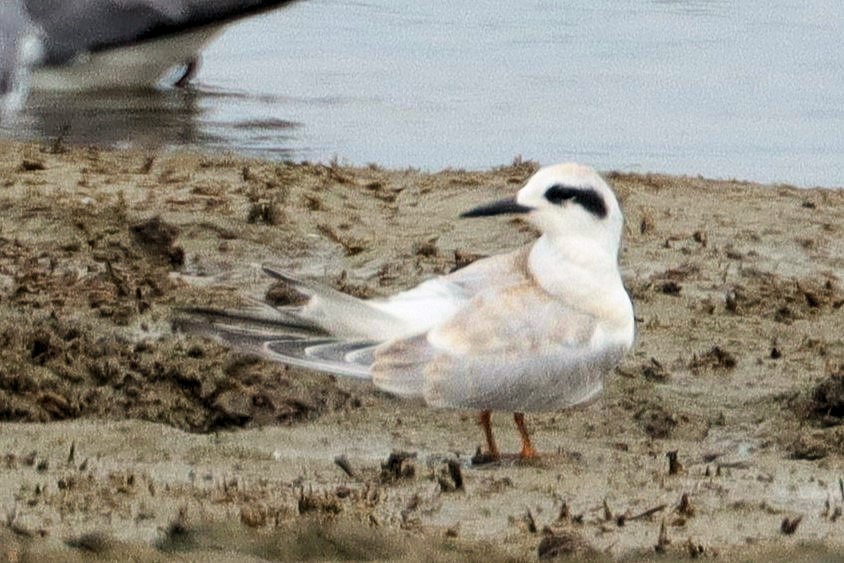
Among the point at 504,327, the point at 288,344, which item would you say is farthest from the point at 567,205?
the point at 288,344

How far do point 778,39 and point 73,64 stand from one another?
4.04 m

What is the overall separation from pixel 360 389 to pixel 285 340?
62 centimetres

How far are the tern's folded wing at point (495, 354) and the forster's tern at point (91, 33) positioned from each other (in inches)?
219

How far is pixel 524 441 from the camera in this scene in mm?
4441

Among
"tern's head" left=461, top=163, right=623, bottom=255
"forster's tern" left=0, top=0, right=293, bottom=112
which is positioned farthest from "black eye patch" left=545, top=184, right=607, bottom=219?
"forster's tern" left=0, top=0, right=293, bottom=112

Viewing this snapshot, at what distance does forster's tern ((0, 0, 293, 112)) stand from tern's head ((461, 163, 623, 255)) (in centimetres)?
552

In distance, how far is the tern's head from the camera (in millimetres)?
4355

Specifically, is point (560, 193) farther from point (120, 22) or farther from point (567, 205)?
point (120, 22)

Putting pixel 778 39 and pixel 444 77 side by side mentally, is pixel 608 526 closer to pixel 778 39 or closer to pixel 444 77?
pixel 444 77

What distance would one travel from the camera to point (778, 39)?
11523 millimetres

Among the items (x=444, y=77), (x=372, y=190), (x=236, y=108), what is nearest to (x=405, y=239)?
(x=372, y=190)

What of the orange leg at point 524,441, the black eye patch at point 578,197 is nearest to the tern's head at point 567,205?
the black eye patch at point 578,197

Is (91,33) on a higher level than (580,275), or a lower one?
lower

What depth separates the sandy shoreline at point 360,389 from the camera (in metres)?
3.73
